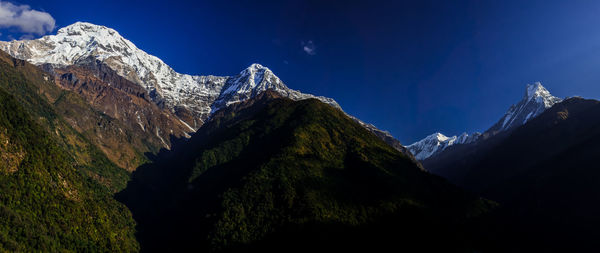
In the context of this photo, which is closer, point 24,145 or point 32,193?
point 32,193

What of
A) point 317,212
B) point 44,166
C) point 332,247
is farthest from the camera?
point 44,166

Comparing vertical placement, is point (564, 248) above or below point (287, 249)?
above

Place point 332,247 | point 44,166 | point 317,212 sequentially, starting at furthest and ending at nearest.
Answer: point 44,166, point 317,212, point 332,247

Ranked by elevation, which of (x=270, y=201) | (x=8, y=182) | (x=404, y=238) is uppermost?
(x=404, y=238)

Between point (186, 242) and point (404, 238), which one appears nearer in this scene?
point (404, 238)

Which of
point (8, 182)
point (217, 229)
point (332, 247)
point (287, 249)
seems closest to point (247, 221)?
point (217, 229)

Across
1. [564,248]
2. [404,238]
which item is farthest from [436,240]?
[564,248]

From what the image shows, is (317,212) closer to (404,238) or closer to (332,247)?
(332,247)

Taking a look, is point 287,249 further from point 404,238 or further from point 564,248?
point 564,248

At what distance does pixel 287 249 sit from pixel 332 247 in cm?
2295

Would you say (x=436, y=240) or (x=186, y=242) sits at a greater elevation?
(x=436, y=240)

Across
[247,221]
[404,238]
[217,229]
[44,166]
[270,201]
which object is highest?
[404,238]

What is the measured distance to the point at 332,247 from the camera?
168 meters

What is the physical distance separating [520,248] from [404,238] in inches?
3106
